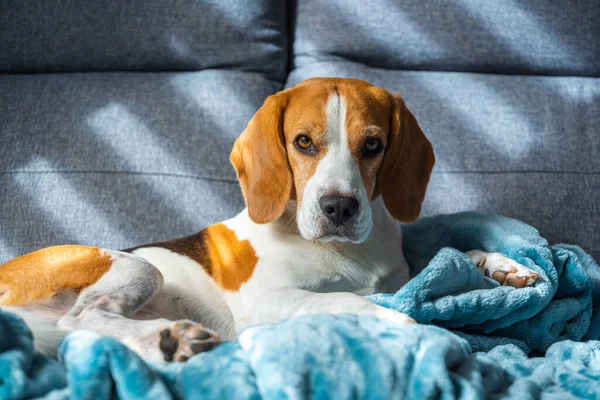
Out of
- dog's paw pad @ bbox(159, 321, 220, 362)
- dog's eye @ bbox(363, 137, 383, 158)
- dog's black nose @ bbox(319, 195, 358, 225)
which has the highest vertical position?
dog's eye @ bbox(363, 137, 383, 158)

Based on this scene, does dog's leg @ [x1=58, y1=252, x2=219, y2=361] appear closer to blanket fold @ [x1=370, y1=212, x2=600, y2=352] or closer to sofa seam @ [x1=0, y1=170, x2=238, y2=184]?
blanket fold @ [x1=370, y1=212, x2=600, y2=352]

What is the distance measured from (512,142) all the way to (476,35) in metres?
0.55

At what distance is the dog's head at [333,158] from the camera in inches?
78.3

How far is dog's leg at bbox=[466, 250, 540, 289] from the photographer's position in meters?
1.99

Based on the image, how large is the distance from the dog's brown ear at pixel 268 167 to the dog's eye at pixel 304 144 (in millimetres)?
61

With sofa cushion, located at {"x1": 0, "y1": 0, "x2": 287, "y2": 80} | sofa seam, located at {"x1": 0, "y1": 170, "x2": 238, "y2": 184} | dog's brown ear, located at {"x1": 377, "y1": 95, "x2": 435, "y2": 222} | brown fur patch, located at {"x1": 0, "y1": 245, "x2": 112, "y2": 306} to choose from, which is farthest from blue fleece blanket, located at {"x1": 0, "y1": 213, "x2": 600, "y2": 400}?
sofa cushion, located at {"x1": 0, "y1": 0, "x2": 287, "y2": 80}

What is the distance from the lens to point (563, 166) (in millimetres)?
2838

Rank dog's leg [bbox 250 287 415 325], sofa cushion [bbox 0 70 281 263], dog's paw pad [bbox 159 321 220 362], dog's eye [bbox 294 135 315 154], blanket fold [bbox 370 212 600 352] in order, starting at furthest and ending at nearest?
sofa cushion [bbox 0 70 281 263] → dog's eye [bbox 294 135 315 154] → blanket fold [bbox 370 212 600 352] → dog's leg [bbox 250 287 415 325] → dog's paw pad [bbox 159 321 220 362]

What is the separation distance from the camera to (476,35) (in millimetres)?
3045

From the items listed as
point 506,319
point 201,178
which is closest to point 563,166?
point 506,319

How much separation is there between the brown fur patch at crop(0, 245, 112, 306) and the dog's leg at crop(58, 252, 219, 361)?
0.13ft

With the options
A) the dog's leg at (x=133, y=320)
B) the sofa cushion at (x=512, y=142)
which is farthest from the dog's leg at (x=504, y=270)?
Answer: the dog's leg at (x=133, y=320)

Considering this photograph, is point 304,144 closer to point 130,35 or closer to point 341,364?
point 341,364

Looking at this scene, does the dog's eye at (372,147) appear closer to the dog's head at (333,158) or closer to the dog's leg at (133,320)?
the dog's head at (333,158)
